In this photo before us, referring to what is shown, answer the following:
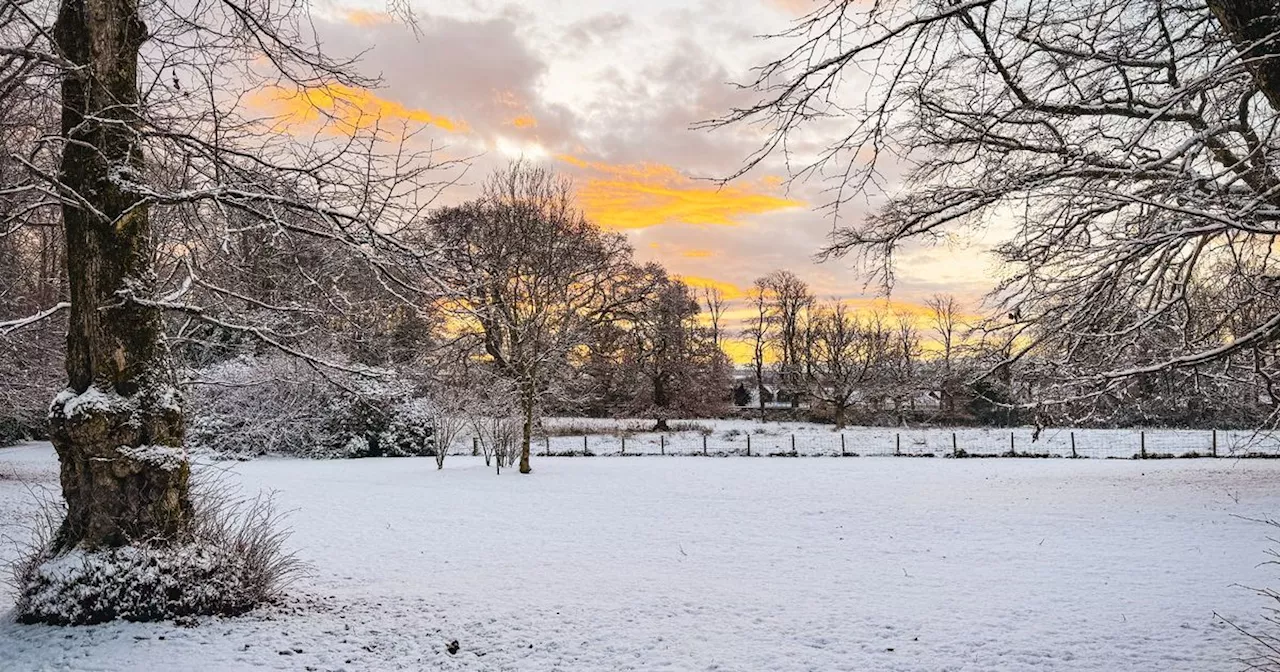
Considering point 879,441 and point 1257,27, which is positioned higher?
point 1257,27

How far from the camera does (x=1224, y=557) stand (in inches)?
355

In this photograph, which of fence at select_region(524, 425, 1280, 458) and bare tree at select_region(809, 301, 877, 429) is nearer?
fence at select_region(524, 425, 1280, 458)

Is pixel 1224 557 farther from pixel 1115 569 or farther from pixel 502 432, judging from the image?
pixel 502 432

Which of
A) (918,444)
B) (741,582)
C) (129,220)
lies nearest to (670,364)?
(918,444)

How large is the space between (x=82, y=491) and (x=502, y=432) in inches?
587

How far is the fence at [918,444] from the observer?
82.7 ft

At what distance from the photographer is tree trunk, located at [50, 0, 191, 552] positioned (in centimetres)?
547

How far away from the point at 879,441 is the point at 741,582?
2288cm

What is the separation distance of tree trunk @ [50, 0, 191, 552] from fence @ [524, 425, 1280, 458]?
21.5 m

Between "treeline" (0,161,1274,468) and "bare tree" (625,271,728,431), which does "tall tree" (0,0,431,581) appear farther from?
"bare tree" (625,271,728,431)

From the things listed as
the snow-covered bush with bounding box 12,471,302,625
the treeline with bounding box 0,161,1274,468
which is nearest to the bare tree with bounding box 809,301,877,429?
the treeline with bounding box 0,161,1274,468

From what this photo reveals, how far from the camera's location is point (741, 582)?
793 centimetres

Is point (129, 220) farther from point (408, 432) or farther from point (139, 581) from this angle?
point (408, 432)

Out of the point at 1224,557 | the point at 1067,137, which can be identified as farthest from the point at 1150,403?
the point at 1067,137
